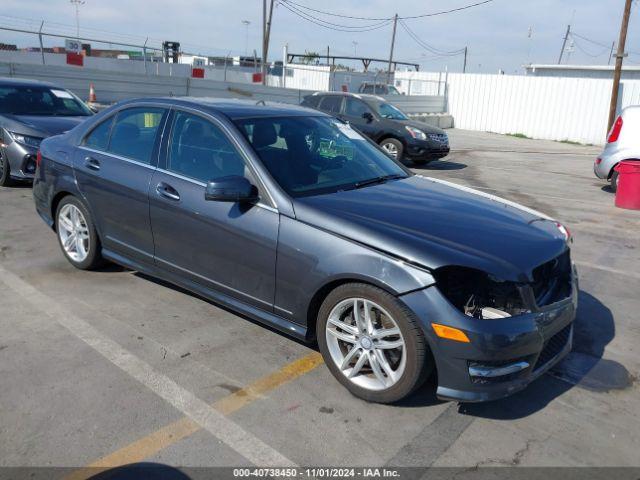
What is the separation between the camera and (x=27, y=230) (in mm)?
6586

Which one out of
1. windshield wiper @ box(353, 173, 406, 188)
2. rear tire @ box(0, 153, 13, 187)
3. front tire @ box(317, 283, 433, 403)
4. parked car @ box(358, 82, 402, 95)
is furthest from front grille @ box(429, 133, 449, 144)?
parked car @ box(358, 82, 402, 95)

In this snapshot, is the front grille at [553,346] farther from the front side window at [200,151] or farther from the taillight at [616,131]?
the taillight at [616,131]

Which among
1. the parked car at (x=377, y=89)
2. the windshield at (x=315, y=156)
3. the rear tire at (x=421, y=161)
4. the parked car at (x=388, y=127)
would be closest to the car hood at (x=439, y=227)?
the windshield at (x=315, y=156)

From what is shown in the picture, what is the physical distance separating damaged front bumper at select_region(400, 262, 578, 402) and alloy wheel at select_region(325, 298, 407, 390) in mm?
220

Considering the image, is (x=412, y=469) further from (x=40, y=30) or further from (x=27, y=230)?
(x=40, y=30)

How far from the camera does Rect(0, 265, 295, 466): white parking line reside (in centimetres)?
291

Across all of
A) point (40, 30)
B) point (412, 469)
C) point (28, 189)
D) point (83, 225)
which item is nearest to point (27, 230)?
point (83, 225)

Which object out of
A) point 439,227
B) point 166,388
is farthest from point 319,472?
point 439,227

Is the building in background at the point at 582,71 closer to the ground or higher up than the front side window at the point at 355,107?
higher up

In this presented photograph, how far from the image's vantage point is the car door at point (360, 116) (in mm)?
13484

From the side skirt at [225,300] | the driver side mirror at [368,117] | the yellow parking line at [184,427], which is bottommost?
the yellow parking line at [184,427]

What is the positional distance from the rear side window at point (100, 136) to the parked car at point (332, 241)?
1 centimetres

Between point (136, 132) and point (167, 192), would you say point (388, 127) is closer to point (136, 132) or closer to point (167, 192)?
point (136, 132)

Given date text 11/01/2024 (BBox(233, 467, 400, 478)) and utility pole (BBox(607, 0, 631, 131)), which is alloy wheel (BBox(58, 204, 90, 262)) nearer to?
date text 11/01/2024 (BBox(233, 467, 400, 478))
